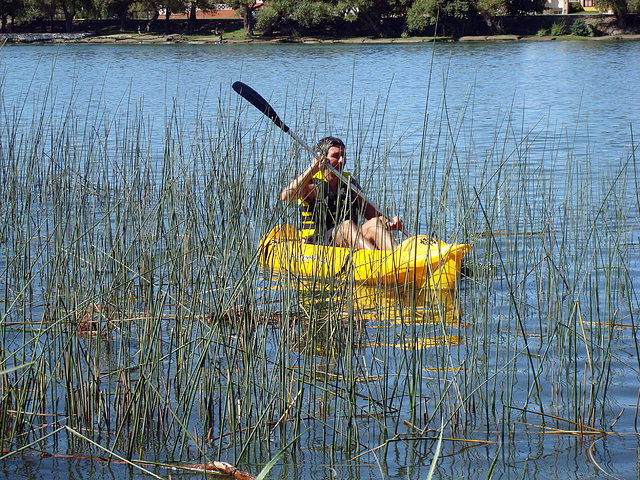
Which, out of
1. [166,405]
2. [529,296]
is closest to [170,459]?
[166,405]

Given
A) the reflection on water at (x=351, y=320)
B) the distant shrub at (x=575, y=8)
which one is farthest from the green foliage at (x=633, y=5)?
the reflection on water at (x=351, y=320)

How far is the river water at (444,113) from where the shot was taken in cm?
331

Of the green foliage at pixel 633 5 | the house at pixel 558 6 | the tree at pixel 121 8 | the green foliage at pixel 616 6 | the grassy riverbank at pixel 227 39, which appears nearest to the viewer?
the green foliage at pixel 633 5

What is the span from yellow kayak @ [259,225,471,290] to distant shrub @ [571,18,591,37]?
38476 millimetres

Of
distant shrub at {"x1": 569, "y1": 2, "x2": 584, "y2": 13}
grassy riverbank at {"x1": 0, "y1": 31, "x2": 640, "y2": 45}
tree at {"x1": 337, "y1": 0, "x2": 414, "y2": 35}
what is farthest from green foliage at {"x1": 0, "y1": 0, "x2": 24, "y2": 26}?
distant shrub at {"x1": 569, "y1": 2, "x2": 584, "y2": 13}

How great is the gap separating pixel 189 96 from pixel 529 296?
13308 mm

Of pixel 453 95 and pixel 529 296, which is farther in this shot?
pixel 453 95

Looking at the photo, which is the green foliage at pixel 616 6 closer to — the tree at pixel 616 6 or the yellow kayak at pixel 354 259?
the tree at pixel 616 6

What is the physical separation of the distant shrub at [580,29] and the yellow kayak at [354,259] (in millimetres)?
38476

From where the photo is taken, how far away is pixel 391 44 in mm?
41656

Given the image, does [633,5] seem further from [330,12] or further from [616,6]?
[330,12]

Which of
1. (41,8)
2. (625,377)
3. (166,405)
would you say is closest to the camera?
(166,405)

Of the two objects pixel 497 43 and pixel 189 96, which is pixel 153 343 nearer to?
pixel 189 96

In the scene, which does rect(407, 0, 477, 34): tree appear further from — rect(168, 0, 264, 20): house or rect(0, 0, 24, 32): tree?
rect(0, 0, 24, 32): tree
